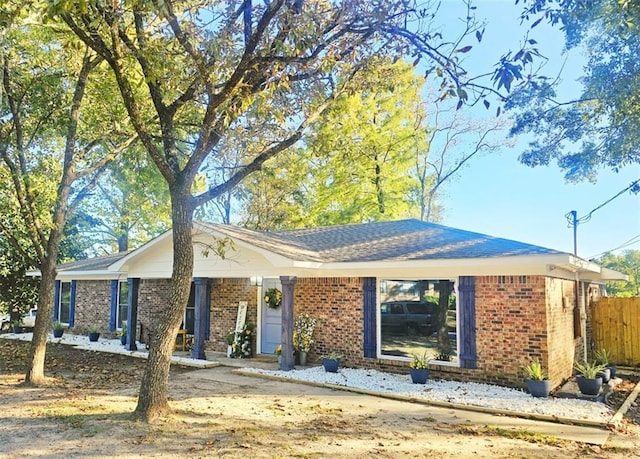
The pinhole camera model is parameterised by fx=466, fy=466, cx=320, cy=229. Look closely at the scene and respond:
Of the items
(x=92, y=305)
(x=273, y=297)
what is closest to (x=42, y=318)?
(x=273, y=297)

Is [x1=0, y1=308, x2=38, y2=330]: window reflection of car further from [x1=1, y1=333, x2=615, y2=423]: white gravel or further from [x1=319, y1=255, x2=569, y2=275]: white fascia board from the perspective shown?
[x1=319, y1=255, x2=569, y2=275]: white fascia board

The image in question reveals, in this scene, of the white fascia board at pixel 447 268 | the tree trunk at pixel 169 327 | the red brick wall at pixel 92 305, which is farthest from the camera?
the red brick wall at pixel 92 305

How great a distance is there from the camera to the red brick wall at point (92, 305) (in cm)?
1720

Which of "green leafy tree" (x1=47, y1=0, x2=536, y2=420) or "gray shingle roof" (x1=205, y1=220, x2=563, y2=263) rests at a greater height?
"green leafy tree" (x1=47, y1=0, x2=536, y2=420)

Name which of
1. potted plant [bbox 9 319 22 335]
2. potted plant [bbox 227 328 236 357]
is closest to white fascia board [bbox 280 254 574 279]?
potted plant [bbox 227 328 236 357]

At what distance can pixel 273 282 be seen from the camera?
41.9ft

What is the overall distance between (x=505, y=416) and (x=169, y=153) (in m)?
6.30

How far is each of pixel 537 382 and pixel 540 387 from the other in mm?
93

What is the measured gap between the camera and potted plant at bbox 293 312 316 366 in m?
11.0

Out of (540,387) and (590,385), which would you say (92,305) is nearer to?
(540,387)

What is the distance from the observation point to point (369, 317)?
10375mm

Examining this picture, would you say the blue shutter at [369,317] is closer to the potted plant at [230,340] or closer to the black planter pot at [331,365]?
the black planter pot at [331,365]

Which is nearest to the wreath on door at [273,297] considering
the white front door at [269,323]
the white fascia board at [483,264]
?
the white front door at [269,323]

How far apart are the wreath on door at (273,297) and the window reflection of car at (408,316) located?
318 cm
